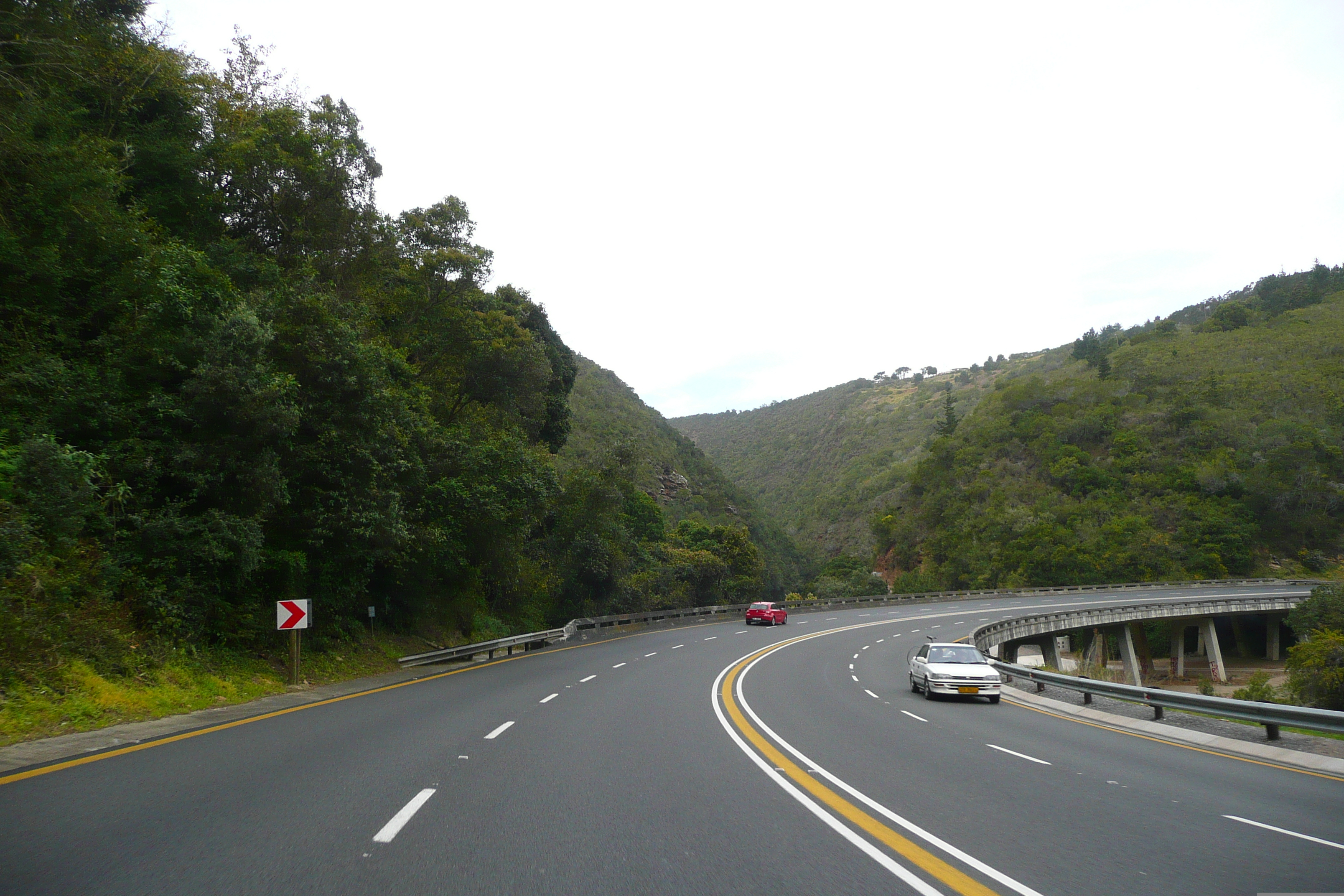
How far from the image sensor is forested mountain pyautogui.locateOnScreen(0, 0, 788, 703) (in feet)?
46.6

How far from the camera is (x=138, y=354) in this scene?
53.0ft

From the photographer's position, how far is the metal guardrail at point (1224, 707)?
34.8ft

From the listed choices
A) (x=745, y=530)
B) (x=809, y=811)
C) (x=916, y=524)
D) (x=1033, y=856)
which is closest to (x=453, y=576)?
(x=809, y=811)

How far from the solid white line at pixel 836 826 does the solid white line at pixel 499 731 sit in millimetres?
3383

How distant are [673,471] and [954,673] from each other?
79822mm

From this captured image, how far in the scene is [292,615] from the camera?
16.3 meters

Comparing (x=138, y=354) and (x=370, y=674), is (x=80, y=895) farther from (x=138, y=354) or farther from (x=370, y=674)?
(x=370, y=674)

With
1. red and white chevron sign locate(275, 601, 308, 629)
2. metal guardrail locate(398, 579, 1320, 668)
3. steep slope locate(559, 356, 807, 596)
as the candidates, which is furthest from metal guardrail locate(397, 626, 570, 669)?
steep slope locate(559, 356, 807, 596)

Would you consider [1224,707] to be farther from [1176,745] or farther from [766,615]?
[766,615]

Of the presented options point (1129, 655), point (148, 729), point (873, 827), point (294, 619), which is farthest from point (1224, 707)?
point (1129, 655)

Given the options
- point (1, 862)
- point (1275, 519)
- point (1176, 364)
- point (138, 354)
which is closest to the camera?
point (1, 862)

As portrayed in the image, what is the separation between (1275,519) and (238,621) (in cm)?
9878

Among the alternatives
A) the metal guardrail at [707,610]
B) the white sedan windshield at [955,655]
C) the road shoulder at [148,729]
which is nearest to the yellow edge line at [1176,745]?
the white sedan windshield at [955,655]

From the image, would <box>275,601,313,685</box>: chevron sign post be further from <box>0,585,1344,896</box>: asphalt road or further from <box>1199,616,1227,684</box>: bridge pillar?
<box>1199,616,1227,684</box>: bridge pillar
